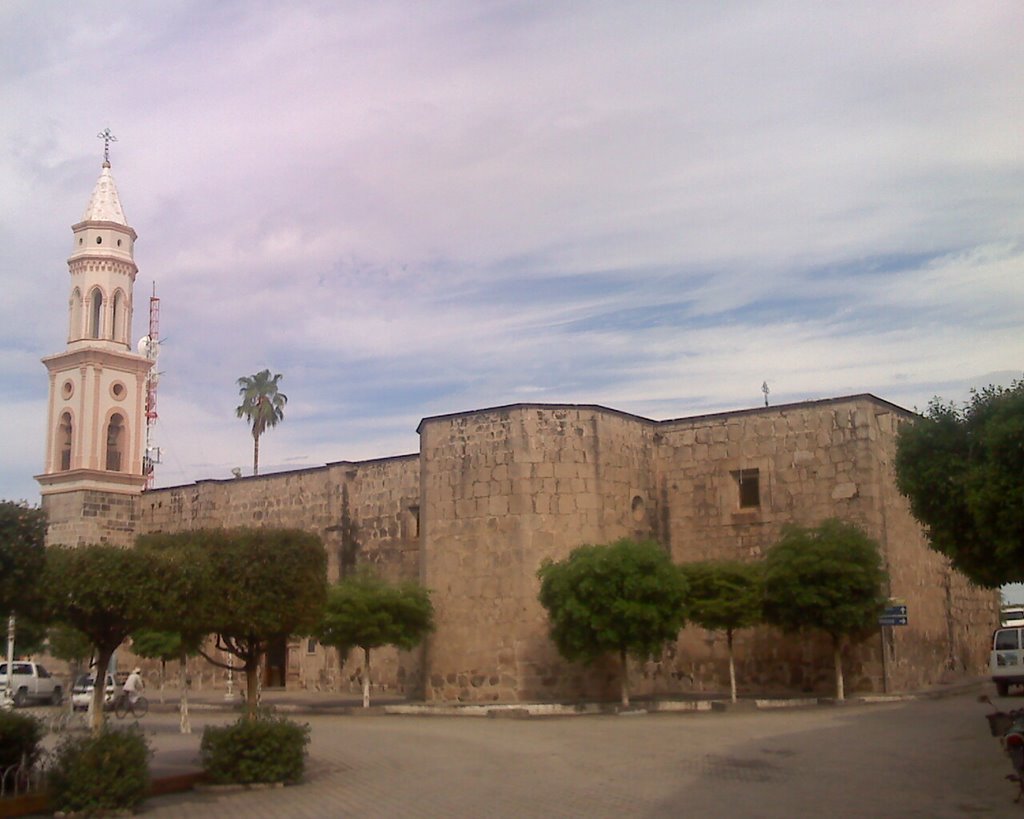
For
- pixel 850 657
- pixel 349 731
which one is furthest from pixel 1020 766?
pixel 850 657

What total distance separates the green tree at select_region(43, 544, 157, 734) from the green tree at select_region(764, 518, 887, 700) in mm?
15041

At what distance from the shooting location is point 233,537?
547 inches

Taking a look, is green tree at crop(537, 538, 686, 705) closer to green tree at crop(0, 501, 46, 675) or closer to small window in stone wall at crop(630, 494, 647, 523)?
small window in stone wall at crop(630, 494, 647, 523)

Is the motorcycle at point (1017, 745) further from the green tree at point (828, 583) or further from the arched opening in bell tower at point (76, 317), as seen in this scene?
the arched opening in bell tower at point (76, 317)

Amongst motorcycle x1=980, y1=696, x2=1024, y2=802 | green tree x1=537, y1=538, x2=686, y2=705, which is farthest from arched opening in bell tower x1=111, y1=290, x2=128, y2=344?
motorcycle x1=980, y1=696, x2=1024, y2=802

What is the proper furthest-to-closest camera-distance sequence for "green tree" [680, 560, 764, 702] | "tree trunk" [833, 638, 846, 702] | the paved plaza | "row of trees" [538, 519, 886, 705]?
"green tree" [680, 560, 764, 702] → "tree trunk" [833, 638, 846, 702] → "row of trees" [538, 519, 886, 705] → the paved plaza

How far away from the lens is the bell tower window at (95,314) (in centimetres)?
3547

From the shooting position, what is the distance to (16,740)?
11.9 metres

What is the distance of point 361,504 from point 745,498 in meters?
12.1

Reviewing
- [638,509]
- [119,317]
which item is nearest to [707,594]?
[638,509]

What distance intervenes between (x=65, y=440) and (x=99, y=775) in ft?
90.3

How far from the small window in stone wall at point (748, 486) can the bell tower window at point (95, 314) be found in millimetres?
22468

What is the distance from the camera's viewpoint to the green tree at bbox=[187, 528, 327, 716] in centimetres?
1343

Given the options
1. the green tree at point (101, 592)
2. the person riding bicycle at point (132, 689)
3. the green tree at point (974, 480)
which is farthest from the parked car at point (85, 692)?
the green tree at point (974, 480)
